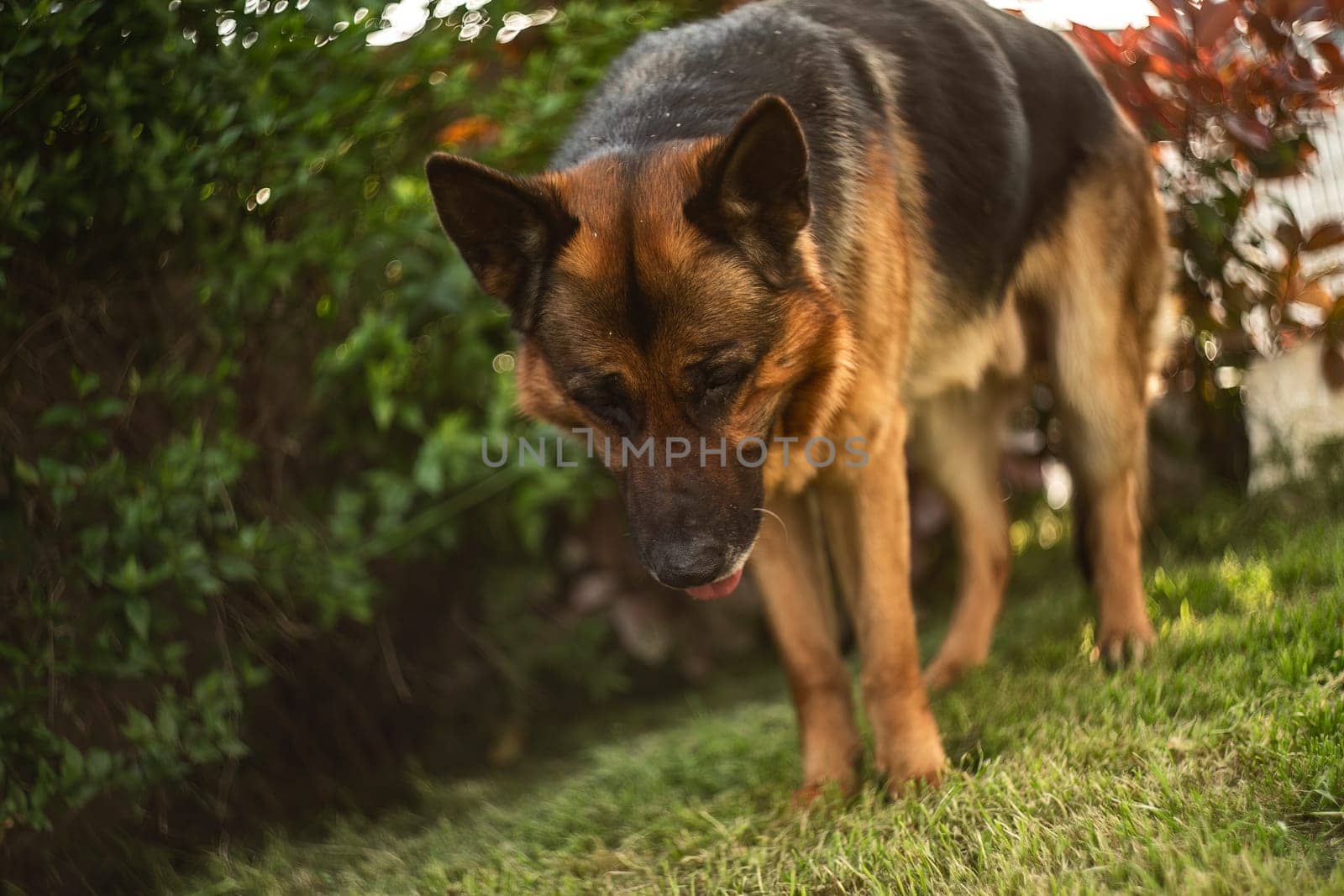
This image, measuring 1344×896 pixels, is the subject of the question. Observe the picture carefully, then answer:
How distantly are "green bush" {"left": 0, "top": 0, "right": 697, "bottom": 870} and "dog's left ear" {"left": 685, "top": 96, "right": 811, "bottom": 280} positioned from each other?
4.28ft

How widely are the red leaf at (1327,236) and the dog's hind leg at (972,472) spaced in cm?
121

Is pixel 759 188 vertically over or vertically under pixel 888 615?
over

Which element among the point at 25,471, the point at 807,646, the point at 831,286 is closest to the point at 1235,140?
the point at 831,286

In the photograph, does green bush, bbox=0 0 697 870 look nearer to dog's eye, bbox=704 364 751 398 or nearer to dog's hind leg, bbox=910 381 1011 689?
dog's eye, bbox=704 364 751 398

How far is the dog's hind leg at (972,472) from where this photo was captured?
13.2ft

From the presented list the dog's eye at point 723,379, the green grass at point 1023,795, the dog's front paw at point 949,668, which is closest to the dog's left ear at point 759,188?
the dog's eye at point 723,379

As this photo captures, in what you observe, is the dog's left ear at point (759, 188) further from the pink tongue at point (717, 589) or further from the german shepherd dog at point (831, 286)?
the pink tongue at point (717, 589)

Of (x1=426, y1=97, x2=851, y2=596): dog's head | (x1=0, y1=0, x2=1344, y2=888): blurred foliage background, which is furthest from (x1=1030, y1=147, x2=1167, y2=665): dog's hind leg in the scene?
(x1=426, y1=97, x2=851, y2=596): dog's head

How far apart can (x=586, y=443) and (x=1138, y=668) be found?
1.72 metres

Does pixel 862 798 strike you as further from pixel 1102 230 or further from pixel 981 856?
pixel 1102 230

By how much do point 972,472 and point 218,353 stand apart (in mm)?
2760

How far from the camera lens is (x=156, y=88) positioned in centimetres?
290

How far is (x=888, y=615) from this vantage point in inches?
114

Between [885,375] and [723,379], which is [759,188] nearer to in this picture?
[723,379]
